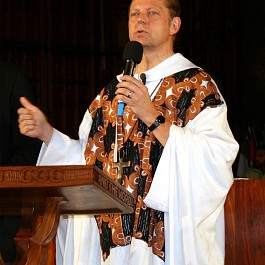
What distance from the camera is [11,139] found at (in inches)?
141

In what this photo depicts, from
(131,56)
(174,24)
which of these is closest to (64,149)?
(131,56)

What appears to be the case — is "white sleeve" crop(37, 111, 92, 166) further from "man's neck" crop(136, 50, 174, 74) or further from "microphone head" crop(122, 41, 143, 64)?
"microphone head" crop(122, 41, 143, 64)

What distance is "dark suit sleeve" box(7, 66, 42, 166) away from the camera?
3.54 m

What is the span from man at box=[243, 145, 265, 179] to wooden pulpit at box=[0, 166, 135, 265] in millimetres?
5306

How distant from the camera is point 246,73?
29.8 ft

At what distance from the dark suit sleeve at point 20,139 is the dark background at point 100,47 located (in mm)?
4622

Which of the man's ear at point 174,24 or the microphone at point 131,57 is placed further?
the man's ear at point 174,24

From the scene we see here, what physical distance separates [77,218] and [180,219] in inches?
21.8

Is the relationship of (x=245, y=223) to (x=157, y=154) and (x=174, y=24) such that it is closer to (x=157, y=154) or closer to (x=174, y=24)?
(x=157, y=154)

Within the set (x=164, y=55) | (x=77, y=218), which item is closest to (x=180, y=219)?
(x=77, y=218)

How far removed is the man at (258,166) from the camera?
8047 mm

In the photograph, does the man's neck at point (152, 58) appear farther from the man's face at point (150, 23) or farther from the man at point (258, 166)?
the man at point (258, 166)

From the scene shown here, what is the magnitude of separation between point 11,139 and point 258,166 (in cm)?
502

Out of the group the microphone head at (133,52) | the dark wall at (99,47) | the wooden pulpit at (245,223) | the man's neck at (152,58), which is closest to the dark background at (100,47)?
the dark wall at (99,47)
